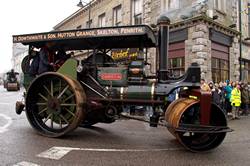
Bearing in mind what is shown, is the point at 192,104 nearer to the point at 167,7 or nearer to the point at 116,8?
the point at 167,7

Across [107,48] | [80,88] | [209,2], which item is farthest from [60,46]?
[209,2]

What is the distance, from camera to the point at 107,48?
A: 6.14m

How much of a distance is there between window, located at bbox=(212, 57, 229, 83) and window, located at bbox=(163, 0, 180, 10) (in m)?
3.35

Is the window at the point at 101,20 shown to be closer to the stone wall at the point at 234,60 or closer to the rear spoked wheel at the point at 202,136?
the stone wall at the point at 234,60

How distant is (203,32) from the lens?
11.6m

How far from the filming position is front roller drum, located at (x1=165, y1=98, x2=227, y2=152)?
13.7 feet

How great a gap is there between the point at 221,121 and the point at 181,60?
828cm

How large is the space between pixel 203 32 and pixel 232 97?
330 cm

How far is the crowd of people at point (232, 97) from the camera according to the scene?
10.2m

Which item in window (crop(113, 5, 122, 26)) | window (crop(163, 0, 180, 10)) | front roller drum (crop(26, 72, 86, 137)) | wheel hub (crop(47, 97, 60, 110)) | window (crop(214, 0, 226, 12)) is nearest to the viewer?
front roller drum (crop(26, 72, 86, 137))

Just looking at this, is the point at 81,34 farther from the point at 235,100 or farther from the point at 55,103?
the point at 235,100

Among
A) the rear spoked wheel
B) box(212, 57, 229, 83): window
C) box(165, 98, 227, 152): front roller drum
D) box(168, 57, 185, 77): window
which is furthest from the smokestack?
box(212, 57, 229, 83): window

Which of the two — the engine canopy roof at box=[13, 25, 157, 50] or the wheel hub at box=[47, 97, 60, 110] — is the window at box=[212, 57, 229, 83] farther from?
the wheel hub at box=[47, 97, 60, 110]

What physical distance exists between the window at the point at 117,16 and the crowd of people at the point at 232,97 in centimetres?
906
